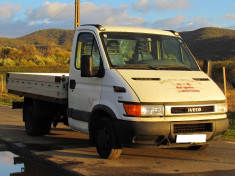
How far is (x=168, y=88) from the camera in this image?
607 centimetres

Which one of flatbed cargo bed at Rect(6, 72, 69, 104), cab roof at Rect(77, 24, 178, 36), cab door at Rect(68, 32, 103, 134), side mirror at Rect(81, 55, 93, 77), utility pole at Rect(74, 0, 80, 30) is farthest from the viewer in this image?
utility pole at Rect(74, 0, 80, 30)

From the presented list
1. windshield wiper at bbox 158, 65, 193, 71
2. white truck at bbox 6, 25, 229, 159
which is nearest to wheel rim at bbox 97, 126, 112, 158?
white truck at bbox 6, 25, 229, 159

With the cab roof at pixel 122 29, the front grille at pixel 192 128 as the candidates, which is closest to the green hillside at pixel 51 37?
the cab roof at pixel 122 29

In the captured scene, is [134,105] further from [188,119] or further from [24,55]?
[24,55]

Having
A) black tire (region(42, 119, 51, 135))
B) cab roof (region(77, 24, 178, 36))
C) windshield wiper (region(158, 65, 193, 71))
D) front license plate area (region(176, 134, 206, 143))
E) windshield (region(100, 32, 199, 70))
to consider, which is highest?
cab roof (region(77, 24, 178, 36))

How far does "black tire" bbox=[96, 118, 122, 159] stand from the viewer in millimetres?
6241

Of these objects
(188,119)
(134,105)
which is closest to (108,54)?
(134,105)

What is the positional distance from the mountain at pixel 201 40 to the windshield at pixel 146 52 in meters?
52.0

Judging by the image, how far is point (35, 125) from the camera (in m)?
9.06

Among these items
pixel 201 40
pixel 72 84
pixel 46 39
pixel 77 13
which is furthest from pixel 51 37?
pixel 72 84

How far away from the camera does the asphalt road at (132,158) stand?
5.89 meters

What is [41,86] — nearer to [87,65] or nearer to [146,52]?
[87,65]

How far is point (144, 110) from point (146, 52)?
5.06 feet

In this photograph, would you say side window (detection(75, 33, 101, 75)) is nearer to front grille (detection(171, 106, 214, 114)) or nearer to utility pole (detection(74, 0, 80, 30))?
front grille (detection(171, 106, 214, 114))
